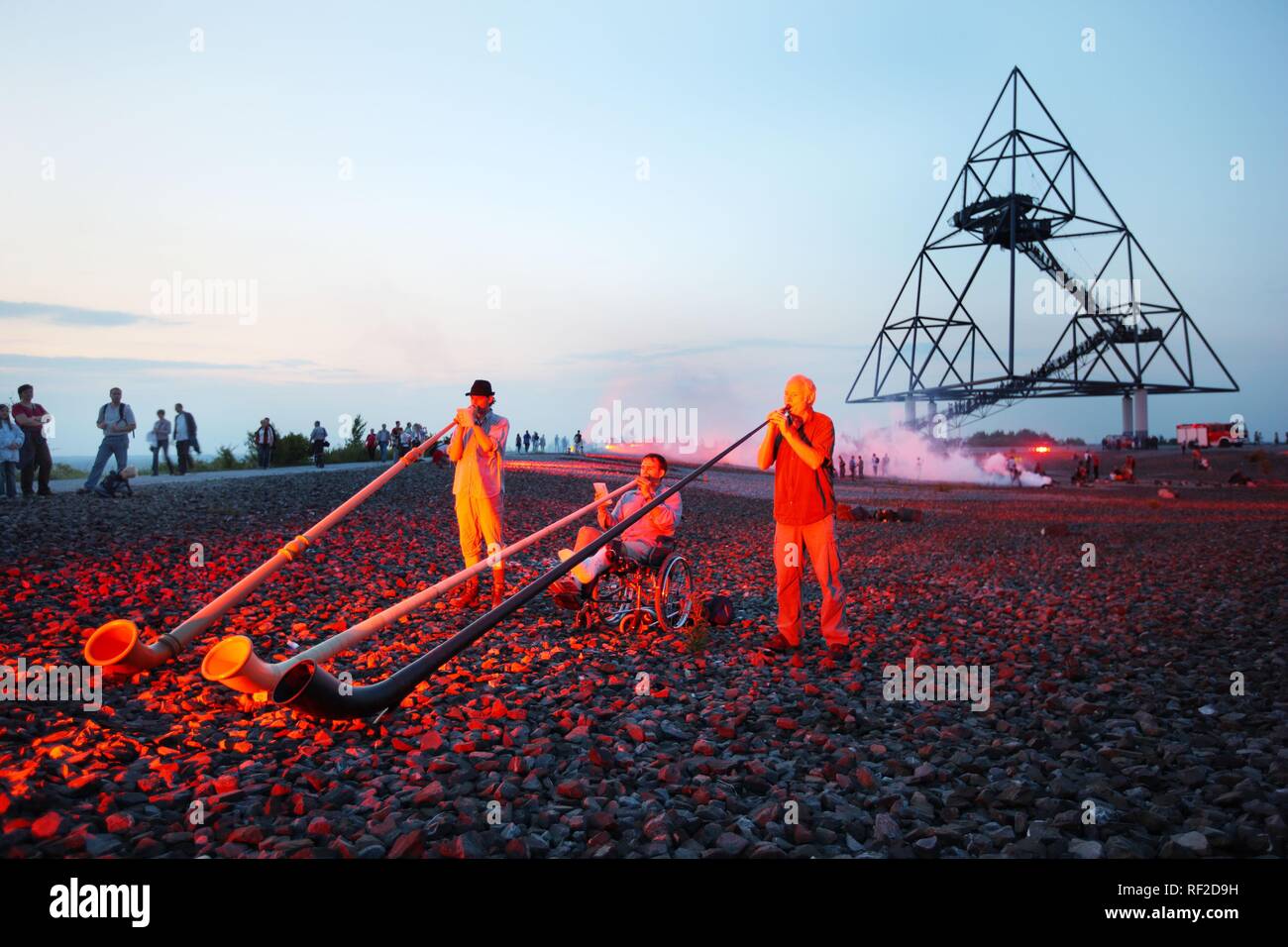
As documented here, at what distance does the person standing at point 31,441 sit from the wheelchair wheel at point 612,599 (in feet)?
50.8

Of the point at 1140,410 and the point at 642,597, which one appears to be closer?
the point at 642,597

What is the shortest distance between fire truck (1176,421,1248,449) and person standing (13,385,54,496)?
227 ft

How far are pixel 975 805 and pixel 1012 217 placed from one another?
4273 cm

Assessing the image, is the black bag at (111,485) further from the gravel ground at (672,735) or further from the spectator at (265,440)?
the spectator at (265,440)

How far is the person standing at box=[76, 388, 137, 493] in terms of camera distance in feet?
59.8

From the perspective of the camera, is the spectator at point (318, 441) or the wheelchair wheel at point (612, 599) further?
the spectator at point (318, 441)

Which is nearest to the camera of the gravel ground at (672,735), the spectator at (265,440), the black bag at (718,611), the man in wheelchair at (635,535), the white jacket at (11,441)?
the gravel ground at (672,735)

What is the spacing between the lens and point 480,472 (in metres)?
8.72

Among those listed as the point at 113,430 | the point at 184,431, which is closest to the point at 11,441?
the point at 113,430

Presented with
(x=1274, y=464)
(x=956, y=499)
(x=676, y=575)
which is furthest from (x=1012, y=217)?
(x=676, y=575)

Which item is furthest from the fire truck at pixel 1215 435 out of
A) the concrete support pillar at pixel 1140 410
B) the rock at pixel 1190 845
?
the rock at pixel 1190 845

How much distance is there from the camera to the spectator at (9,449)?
17.4 metres

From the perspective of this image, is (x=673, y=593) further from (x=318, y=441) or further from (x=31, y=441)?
(x=318, y=441)

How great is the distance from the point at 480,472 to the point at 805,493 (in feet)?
11.7
